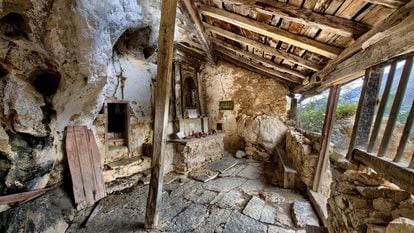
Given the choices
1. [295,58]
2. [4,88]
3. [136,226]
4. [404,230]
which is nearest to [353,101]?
[295,58]

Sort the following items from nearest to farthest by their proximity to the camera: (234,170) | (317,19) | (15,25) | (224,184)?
1. (317,19)
2. (15,25)
3. (224,184)
4. (234,170)

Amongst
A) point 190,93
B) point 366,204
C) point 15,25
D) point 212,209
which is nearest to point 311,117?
point 190,93

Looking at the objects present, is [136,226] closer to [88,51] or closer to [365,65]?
[88,51]

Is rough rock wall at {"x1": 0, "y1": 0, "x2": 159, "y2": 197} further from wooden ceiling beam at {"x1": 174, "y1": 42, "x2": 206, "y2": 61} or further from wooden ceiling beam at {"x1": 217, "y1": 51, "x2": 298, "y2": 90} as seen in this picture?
wooden ceiling beam at {"x1": 217, "y1": 51, "x2": 298, "y2": 90}

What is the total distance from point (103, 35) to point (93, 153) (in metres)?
1.98

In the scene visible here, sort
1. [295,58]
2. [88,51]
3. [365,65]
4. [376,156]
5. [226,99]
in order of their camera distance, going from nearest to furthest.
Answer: [376,156]
[365,65]
[88,51]
[295,58]
[226,99]

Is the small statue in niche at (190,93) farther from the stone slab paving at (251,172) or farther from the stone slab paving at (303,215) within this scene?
the stone slab paving at (303,215)

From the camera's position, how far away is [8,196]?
2.31m

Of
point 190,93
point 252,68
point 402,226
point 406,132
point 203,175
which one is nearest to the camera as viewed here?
point 402,226

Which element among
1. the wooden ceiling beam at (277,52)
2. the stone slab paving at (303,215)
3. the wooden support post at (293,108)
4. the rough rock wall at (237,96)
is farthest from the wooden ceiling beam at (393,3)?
the wooden support post at (293,108)

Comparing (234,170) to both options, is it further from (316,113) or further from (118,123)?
(118,123)

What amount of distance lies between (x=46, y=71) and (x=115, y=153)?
189 cm

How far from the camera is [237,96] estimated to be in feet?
21.1

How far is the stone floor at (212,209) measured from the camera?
2652mm
